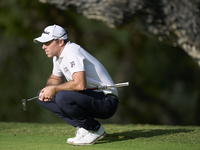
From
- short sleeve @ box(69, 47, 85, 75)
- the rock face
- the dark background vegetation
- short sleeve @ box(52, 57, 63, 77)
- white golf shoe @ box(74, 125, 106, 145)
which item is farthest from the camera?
the dark background vegetation

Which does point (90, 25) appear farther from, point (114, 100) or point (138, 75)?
point (114, 100)

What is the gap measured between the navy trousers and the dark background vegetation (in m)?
6.07

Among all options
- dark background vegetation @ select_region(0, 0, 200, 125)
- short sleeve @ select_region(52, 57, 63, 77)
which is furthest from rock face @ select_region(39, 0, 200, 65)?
dark background vegetation @ select_region(0, 0, 200, 125)

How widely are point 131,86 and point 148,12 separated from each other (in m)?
4.74

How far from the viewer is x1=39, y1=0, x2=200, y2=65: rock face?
6.17 m

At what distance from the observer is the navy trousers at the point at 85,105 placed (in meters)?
3.58

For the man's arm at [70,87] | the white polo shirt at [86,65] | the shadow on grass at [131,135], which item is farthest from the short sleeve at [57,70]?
the shadow on grass at [131,135]

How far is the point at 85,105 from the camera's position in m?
3.64

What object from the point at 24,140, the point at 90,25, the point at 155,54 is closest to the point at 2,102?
the point at 90,25

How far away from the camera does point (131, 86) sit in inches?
425

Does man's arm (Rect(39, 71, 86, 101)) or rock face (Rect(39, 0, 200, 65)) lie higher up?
rock face (Rect(39, 0, 200, 65))

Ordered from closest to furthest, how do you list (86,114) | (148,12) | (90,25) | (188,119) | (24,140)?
(86,114) < (24,140) < (148,12) < (90,25) < (188,119)

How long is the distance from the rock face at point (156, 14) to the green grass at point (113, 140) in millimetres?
2126

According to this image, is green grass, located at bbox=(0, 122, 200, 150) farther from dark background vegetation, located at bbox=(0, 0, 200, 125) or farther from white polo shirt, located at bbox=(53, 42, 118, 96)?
dark background vegetation, located at bbox=(0, 0, 200, 125)
